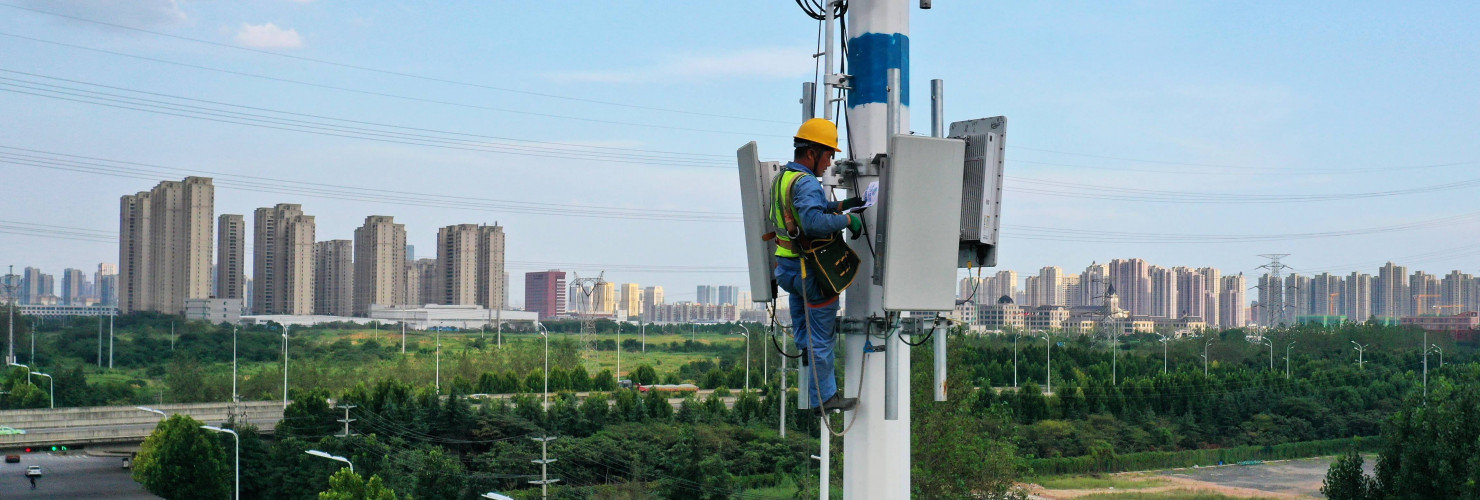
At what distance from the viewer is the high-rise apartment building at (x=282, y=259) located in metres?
94.4

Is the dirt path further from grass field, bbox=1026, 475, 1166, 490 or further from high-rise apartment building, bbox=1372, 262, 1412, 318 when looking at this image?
high-rise apartment building, bbox=1372, 262, 1412, 318

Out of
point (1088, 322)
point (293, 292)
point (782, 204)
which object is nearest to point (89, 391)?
point (293, 292)

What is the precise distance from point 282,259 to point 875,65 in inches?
3823

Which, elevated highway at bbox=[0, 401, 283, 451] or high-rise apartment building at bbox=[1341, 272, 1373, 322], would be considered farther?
high-rise apartment building at bbox=[1341, 272, 1373, 322]

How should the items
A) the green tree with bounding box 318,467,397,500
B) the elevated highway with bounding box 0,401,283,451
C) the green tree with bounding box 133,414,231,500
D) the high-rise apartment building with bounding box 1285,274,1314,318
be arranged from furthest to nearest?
the high-rise apartment building with bounding box 1285,274,1314,318 → the elevated highway with bounding box 0,401,283,451 → the green tree with bounding box 133,414,231,500 → the green tree with bounding box 318,467,397,500

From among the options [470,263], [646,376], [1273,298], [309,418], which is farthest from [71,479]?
[1273,298]

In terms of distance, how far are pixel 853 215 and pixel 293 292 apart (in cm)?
9863

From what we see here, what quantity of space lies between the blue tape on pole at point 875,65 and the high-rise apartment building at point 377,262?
96.5 meters

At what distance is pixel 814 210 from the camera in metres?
4.94

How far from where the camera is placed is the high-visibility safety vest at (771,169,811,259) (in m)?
5.08

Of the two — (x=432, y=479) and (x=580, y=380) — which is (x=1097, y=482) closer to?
(x=580, y=380)

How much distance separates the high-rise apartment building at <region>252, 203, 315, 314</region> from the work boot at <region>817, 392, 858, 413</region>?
95820 mm

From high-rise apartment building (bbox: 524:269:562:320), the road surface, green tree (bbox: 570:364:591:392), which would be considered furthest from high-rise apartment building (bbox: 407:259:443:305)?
green tree (bbox: 570:364:591:392)

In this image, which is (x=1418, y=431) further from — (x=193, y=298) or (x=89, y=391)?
(x=193, y=298)
